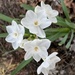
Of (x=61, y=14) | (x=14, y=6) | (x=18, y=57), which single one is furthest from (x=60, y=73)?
(x=14, y=6)

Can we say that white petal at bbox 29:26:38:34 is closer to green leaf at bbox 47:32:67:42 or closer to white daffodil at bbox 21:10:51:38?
white daffodil at bbox 21:10:51:38

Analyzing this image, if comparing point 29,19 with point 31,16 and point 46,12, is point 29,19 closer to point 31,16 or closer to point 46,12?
point 31,16

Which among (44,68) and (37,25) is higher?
(37,25)

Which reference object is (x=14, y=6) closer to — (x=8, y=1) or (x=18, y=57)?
(x=8, y=1)

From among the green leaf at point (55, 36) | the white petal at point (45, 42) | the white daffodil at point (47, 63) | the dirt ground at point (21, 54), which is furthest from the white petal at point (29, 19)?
the dirt ground at point (21, 54)

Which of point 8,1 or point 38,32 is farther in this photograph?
point 8,1

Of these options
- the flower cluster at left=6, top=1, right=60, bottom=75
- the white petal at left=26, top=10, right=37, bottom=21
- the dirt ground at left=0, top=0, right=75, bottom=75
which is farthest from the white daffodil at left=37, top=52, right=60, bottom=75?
the dirt ground at left=0, top=0, right=75, bottom=75
